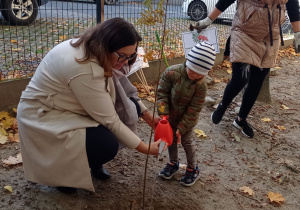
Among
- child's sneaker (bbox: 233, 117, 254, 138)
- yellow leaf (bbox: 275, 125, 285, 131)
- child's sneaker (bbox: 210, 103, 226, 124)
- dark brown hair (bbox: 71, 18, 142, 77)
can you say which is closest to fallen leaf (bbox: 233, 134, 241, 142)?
child's sneaker (bbox: 233, 117, 254, 138)

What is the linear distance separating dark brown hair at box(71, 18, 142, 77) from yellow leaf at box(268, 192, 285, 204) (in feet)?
5.18

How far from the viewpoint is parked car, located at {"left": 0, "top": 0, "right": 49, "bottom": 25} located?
3467 mm

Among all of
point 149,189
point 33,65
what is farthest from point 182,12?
point 149,189

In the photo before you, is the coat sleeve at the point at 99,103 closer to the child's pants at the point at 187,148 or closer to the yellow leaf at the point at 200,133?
the child's pants at the point at 187,148

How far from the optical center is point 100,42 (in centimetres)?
188

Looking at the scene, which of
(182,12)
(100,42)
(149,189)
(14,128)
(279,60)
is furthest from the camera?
(279,60)

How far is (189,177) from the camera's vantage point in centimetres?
260

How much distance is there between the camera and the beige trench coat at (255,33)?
3158mm

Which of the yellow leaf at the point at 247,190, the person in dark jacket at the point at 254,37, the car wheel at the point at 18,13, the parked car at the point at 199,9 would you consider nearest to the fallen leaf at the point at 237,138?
the person in dark jacket at the point at 254,37

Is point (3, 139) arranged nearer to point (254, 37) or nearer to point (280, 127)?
point (254, 37)

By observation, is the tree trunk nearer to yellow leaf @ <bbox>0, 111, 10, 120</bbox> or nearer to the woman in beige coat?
the woman in beige coat

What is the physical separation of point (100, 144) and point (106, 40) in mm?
619

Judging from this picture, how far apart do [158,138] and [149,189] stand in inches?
21.3

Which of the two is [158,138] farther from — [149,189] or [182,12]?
[182,12]
